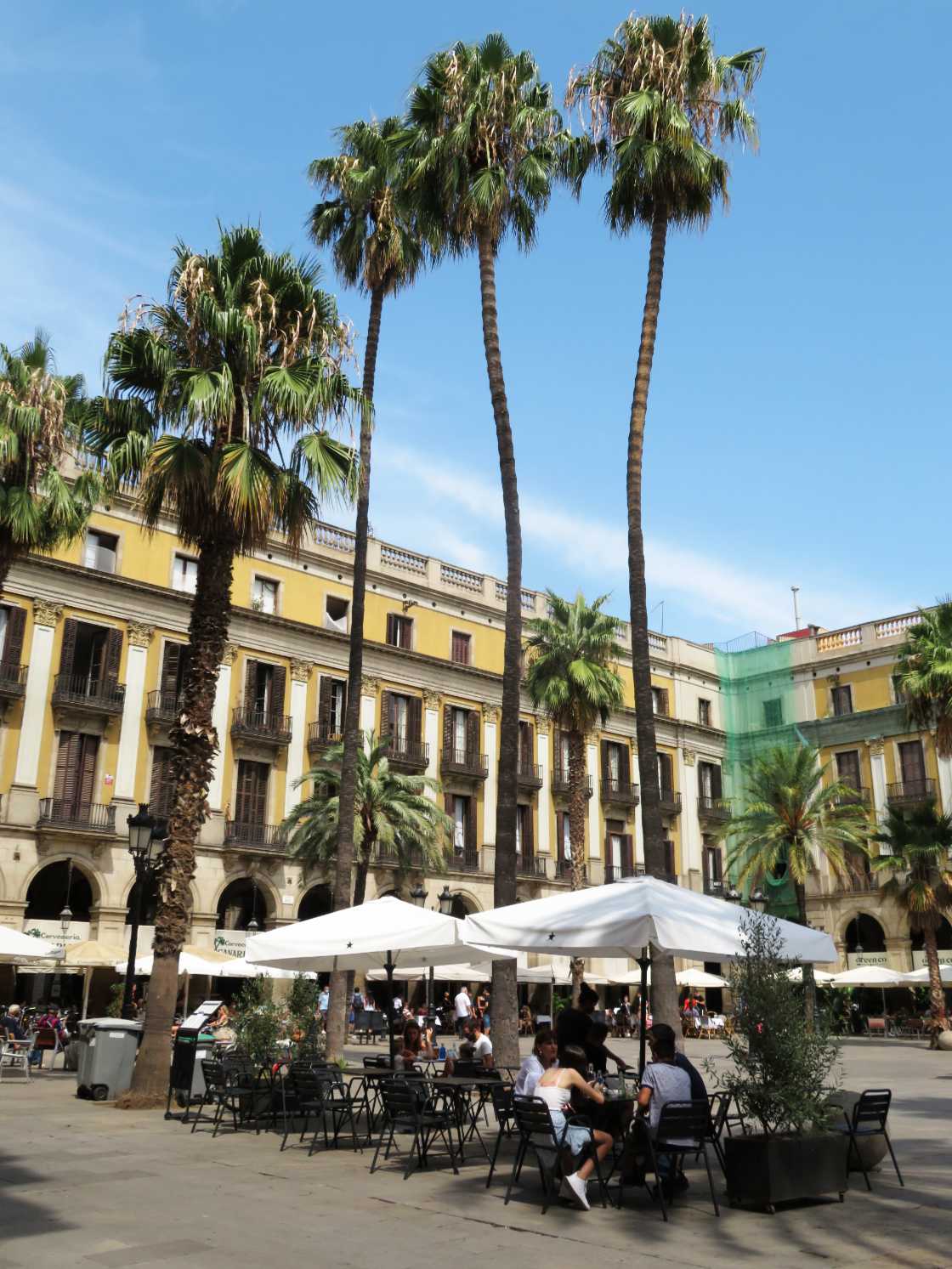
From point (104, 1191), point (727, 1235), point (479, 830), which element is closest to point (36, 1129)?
point (104, 1191)

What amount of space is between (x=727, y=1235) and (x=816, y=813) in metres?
32.1

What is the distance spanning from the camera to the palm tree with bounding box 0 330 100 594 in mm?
20594

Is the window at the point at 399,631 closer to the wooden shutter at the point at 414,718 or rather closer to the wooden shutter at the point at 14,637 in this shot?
the wooden shutter at the point at 414,718

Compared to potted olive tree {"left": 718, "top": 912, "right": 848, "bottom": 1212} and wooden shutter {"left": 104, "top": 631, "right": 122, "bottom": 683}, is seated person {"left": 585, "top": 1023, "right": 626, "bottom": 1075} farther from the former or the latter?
wooden shutter {"left": 104, "top": 631, "right": 122, "bottom": 683}

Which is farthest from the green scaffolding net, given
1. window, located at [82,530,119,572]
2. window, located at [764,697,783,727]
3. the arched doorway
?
window, located at [82,530,119,572]

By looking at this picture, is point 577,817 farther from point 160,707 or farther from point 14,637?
point 14,637

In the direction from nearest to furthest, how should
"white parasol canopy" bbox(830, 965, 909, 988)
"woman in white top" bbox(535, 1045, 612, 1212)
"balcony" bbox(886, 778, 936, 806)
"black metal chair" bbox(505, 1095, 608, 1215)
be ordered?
"woman in white top" bbox(535, 1045, 612, 1212) → "black metal chair" bbox(505, 1095, 608, 1215) → "white parasol canopy" bbox(830, 965, 909, 988) → "balcony" bbox(886, 778, 936, 806)

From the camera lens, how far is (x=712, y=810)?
2061 inches

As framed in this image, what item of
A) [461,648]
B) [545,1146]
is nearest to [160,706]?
[461,648]

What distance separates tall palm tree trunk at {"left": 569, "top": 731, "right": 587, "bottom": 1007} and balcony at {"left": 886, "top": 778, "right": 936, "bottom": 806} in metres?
16.4

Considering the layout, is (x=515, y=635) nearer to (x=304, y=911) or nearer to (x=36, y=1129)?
(x=36, y=1129)

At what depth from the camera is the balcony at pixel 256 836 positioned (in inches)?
1403

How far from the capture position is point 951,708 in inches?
1323

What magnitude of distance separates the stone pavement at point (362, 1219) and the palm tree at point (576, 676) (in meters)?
24.6
